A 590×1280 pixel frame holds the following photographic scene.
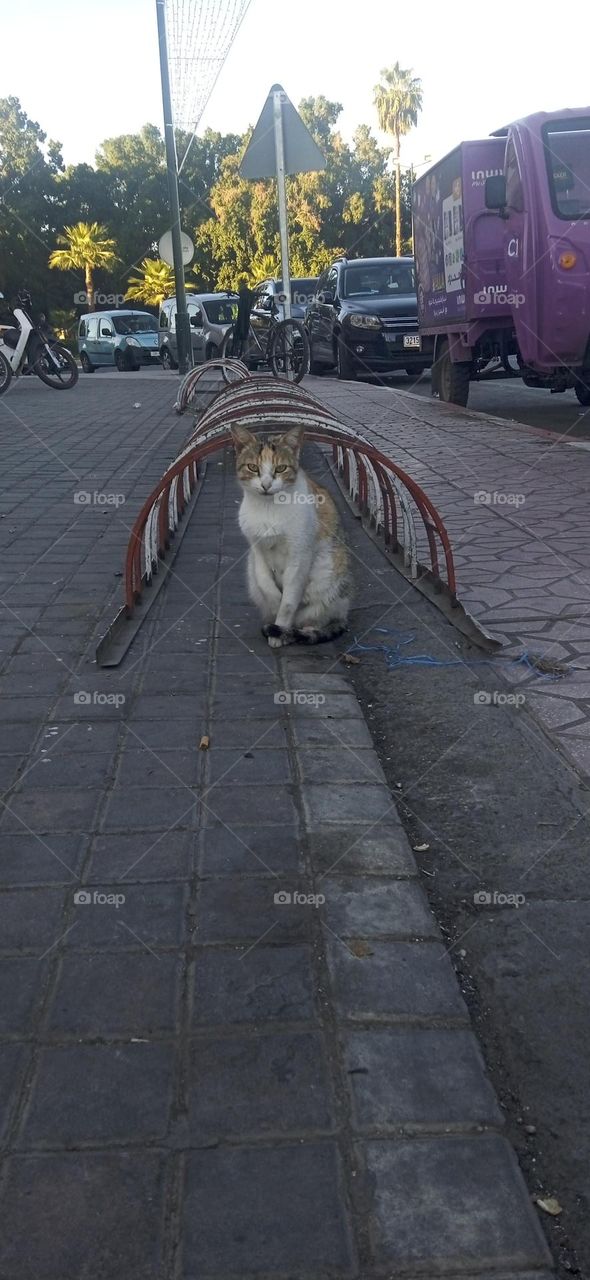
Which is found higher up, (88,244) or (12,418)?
(88,244)

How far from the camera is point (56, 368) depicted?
68.6ft

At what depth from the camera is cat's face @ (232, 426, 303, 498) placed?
5.05 metres

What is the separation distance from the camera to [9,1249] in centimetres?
190

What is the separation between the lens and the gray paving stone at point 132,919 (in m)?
2.80

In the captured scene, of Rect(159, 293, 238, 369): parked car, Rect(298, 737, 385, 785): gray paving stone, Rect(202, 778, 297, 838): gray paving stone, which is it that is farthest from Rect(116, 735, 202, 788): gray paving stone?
Rect(159, 293, 238, 369): parked car

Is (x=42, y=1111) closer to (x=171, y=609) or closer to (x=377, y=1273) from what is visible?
(x=377, y=1273)

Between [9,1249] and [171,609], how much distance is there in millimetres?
4151

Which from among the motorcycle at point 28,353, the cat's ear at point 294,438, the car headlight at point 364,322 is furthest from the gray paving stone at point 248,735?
the motorcycle at point 28,353

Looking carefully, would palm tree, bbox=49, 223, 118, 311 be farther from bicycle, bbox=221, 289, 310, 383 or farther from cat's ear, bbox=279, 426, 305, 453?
cat's ear, bbox=279, 426, 305, 453

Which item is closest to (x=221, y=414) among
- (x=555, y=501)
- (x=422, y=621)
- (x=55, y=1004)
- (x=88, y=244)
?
(x=422, y=621)

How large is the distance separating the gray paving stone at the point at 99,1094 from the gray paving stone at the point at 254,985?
18 cm

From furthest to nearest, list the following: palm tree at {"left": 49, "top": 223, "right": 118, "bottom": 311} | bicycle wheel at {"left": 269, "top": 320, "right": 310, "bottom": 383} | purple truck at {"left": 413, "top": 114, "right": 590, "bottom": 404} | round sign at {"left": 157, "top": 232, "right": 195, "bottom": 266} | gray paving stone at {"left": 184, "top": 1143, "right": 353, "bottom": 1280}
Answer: palm tree at {"left": 49, "top": 223, "right": 118, "bottom": 311} → round sign at {"left": 157, "top": 232, "right": 195, "bottom": 266} → bicycle wheel at {"left": 269, "top": 320, "right": 310, "bottom": 383} → purple truck at {"left": 413, "top": 114, "right": 590, "bottom": 404} → gray paving stone at {"left": 184, "top": 1143, "right": 353, "bottom": 1280}
